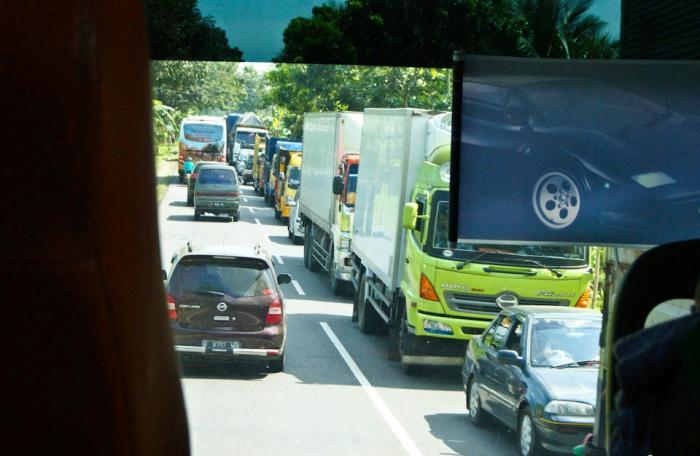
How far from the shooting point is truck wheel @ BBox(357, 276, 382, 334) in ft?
28.9

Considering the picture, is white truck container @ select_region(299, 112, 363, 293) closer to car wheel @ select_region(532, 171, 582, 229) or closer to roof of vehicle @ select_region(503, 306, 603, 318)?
roof of vehicle @ select_region(503, 306, 603, 318)

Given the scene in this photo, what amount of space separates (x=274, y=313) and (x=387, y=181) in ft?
10.1

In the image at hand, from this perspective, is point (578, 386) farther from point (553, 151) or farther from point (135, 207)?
point (135, 207)

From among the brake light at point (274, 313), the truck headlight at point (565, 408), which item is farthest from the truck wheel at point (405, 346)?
the truck headlight at point (565, 408)

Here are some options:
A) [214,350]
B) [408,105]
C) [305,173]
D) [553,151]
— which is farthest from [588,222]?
[305,173]

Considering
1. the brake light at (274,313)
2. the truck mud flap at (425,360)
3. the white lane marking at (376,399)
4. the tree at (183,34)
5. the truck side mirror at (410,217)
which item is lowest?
the white lane marking at (376,399)

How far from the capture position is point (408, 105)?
354 inches

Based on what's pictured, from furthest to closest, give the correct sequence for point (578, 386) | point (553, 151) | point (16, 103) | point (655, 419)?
point (578, 386) < point (553, 151) < point (655, 419) < point (16, 103)

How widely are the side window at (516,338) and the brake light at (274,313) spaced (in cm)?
155

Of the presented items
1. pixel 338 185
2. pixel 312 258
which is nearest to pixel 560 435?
pixel 312 258

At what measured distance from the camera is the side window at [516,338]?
6880 millimetres

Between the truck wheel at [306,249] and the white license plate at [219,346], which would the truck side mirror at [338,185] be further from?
the white license plate at [219,346]

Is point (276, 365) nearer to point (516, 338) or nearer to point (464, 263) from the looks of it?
point (516, 338)

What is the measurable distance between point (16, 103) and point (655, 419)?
0.70 meters
